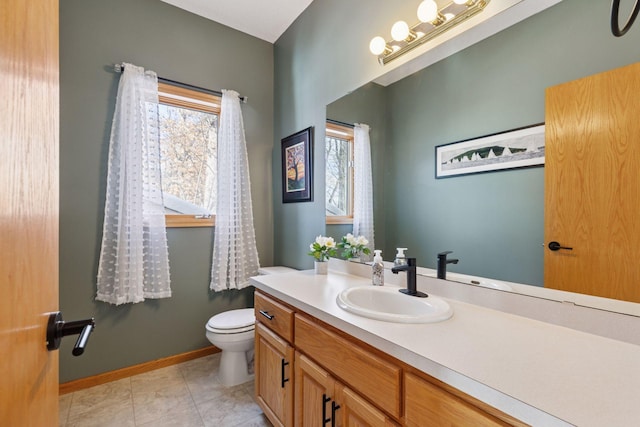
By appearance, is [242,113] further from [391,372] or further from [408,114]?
[391,372]

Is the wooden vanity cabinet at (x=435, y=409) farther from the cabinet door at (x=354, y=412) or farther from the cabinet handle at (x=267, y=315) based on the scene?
the cabinet handle at (x=267, y=315)

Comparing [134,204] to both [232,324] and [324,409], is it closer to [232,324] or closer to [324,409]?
[232,324]

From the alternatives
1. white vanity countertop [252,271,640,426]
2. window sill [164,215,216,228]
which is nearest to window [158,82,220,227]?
window sill [164,215,216,228]

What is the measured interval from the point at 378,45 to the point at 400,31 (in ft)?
0.54

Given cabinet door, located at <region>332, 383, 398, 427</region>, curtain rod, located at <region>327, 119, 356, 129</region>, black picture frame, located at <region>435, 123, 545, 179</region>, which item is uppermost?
curtain rod, located at <region>327, 119, 356, 129</region>

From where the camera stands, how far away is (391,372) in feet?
2.80

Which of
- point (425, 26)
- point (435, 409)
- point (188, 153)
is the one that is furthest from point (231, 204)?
point (435, 409)

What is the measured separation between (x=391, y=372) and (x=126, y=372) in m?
2.20

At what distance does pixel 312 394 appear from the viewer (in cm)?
120

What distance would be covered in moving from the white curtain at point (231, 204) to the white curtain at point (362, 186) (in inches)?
44.6

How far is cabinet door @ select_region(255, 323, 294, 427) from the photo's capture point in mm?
1365

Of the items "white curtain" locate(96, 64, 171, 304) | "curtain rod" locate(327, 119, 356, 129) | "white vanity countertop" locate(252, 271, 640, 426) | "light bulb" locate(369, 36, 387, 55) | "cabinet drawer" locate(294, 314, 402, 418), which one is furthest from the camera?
"white curtain" locate(96, 64, 171, 304)

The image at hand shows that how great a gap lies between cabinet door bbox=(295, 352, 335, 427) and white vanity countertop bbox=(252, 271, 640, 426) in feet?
0.80

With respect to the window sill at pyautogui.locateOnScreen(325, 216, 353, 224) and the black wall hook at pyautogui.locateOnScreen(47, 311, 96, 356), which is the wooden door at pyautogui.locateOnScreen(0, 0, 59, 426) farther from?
the window sill at pyautogui.locateOnScreen(325, 216, 353, 224)
